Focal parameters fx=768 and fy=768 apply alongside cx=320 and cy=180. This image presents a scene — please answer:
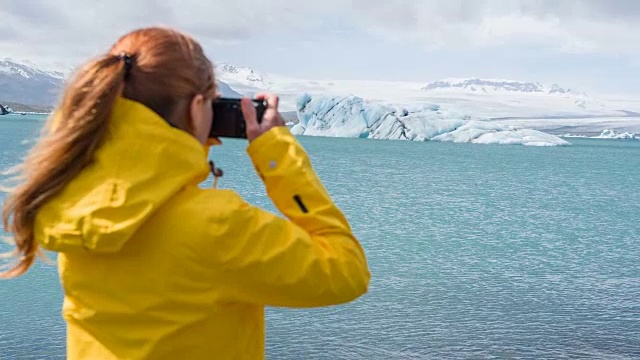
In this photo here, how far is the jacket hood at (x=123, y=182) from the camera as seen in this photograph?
1155 millimetres

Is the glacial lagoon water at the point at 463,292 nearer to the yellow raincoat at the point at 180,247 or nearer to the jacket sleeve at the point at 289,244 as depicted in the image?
the yellow raincoat at the point at 180,247

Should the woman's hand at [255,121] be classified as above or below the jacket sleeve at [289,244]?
above

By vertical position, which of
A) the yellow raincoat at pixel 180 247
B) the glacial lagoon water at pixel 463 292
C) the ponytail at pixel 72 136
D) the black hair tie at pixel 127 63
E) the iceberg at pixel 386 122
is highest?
the black hair tie at pixel 127 63

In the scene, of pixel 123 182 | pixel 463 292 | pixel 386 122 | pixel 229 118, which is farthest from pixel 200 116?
pixel 386 122

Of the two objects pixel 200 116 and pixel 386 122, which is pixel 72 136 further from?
pixel 386 122

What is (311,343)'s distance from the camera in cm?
807

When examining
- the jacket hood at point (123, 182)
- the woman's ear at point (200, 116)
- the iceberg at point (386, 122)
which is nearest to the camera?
the jacket hood at point (123, 182)

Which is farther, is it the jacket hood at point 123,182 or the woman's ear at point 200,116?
the woman's ear at point 200,116

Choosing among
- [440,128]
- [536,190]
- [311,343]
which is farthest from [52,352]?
[440,128]

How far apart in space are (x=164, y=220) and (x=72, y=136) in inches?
7.7

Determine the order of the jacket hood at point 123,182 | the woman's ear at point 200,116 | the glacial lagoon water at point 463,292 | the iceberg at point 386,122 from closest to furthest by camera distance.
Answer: the jacket hood at point 123,182 < the woman's ear at point 200,116 < the glacial lagoon water at point 463,292 < the iceberg at point 386,122

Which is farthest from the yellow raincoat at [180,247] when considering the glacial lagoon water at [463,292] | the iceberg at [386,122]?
the iceberg at [386,122]

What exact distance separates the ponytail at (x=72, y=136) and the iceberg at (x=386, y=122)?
5646 centimetres

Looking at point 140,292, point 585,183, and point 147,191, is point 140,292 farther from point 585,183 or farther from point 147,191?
point 585,183
